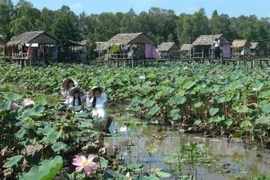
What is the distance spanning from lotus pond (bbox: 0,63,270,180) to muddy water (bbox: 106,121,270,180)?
0.01 meters

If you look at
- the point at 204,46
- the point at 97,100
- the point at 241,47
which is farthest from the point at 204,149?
the point at 241,47

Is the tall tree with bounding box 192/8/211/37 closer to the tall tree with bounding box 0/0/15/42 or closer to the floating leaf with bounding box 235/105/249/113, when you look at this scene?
the tall tree with bounding box 0/0/15/42

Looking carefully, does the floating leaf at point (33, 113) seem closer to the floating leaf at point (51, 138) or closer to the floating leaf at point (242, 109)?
the floating leaf at point (51, 138)

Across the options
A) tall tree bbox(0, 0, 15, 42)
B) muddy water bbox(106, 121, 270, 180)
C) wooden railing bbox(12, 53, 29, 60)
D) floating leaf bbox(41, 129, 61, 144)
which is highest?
tall tree bbox(0, 0, 15, 42)

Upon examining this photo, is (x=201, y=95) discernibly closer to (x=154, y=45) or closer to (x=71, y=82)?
(x=71, y=82)

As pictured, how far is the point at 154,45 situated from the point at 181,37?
32.3 metres

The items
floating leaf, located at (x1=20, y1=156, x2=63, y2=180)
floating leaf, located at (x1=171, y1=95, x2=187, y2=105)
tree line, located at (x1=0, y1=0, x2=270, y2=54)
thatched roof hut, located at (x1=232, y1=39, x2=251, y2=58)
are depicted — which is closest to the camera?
floating leaf, located at (x1=20, y1=156, x2=63, y2=180)

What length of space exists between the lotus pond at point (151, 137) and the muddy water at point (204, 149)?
0.01m

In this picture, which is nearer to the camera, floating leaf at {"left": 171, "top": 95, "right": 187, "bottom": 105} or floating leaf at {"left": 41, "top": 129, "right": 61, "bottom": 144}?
floating leaf at {"left": 41, "top": 129, "right": 61, "bottom": 144}

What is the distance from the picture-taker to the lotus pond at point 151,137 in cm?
360

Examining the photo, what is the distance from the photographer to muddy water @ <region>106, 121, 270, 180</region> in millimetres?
5270

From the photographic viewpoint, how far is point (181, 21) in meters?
71.2

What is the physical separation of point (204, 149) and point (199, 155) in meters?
0.51

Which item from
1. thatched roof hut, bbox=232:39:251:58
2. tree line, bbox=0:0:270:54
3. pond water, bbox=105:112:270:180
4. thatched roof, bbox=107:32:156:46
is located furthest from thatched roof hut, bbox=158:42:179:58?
pond water, bbox=105:112:270:180
